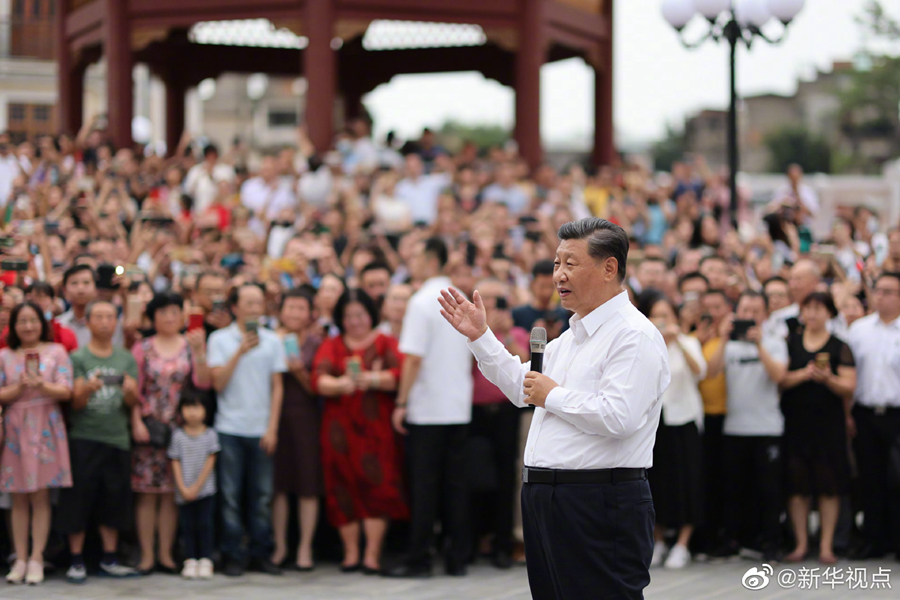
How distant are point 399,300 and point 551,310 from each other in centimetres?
115

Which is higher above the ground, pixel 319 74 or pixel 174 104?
pixel 174 104

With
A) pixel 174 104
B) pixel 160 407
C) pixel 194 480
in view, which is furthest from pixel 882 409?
pixel 174 104

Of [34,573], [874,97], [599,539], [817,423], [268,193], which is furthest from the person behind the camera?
[874,97]

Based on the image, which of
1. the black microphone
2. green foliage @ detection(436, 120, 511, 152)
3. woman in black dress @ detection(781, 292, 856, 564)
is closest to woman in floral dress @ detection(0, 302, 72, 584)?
the black microphone

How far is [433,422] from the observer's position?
7.39 metres

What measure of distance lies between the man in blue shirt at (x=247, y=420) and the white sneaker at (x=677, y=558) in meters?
2.75

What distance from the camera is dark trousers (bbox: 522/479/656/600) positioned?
158 inches

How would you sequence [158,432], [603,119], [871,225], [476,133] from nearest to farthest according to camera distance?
1. [158,432]
2. [871,225]
3. [603,119]
4. [476,133]

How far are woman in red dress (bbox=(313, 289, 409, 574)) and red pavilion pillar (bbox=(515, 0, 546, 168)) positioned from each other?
886cm

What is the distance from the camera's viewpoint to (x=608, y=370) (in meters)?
4.03

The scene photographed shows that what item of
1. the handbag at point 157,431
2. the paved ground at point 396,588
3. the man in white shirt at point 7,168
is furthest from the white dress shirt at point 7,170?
the paved ground at point 396,588

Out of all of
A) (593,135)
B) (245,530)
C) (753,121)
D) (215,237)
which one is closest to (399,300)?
(245,530)

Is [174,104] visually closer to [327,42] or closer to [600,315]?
[327,42]

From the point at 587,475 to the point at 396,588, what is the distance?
3.25 metres
